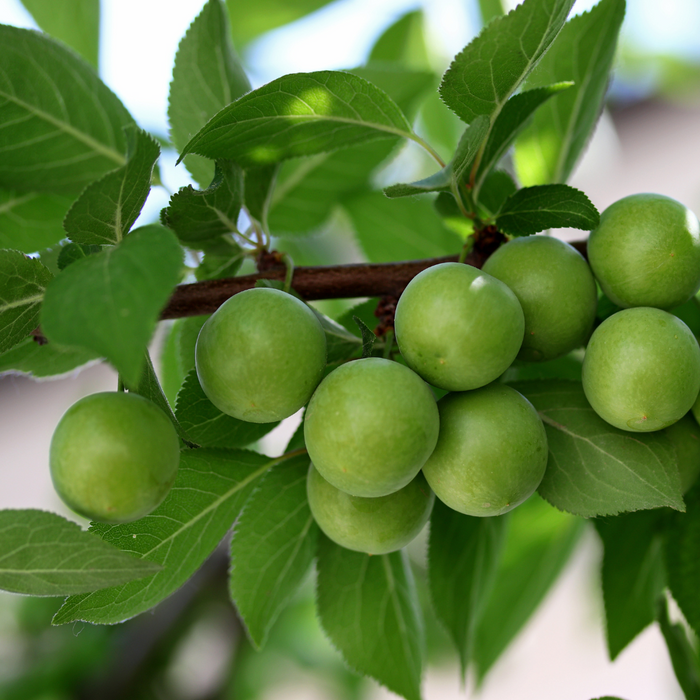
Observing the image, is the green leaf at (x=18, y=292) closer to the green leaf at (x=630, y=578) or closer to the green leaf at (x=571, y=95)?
the green leaf at (x=571, y=95)

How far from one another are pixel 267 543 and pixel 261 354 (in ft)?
0.94

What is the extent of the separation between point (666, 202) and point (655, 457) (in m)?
0.24

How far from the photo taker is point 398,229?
101 centimetres

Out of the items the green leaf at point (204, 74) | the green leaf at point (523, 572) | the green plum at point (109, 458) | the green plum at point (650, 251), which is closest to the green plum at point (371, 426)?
the green plum at point (109, 458)

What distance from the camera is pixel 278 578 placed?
0.72m

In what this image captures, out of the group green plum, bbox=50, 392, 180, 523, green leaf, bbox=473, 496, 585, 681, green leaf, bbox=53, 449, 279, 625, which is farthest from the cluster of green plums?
green leaf, bbox=473, 496, 585, 681

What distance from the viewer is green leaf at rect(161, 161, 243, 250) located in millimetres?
616

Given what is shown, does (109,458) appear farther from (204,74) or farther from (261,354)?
(204,74)

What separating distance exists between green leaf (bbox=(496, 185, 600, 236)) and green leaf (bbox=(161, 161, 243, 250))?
28 cm

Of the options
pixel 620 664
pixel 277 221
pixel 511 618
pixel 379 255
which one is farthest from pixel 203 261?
pixel 620 664

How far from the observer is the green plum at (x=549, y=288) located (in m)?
0.59

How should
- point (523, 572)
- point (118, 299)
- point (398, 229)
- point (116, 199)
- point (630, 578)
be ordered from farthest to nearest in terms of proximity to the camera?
point (523, 572), point (398, 229), point (630, 578), point (116, 199), point (118, 299)

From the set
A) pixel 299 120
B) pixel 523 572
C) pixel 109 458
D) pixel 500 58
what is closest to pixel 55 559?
pixel 109 458

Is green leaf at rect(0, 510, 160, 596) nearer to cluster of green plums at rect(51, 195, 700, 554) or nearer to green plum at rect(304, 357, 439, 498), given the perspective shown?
cluster of green plums at rect(51, 195, 700, 554)
